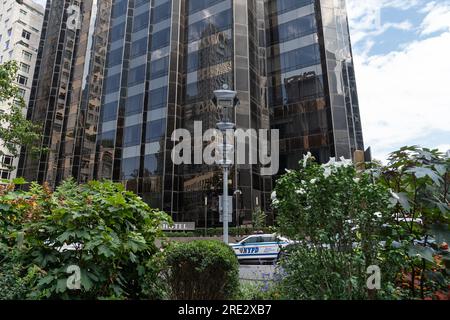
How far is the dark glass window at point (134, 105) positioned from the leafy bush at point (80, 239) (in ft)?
106

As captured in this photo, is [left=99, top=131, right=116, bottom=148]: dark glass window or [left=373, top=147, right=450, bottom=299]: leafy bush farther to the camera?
[left=99, top=131, right=116, bottom=148]: dark glass window

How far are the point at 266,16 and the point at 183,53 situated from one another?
35.2ft

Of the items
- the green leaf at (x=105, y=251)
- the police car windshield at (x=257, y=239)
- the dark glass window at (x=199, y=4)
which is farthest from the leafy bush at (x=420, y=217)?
the dark glass window at (x=199, y=4)

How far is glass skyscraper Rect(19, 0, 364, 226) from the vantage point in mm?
29797

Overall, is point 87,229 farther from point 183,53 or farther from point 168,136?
point 183,53

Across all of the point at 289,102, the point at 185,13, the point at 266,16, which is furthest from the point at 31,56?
the point at 289,102

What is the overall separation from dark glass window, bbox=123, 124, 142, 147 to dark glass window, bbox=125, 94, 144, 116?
199cm

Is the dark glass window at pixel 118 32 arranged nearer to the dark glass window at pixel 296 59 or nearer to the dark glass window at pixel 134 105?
the dark glass window at pixel 134 105

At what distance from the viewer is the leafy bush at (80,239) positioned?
12.4ft

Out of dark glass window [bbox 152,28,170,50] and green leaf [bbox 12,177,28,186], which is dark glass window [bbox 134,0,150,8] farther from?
green leaf [bbox 12,177,28,186]

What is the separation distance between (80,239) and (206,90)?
97.5 ft

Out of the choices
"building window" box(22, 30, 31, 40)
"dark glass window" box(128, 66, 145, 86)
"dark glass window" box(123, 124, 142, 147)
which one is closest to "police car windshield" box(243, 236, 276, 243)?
"dark glass window" box(123, 124, 142, 147)

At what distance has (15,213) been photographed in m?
4.60
